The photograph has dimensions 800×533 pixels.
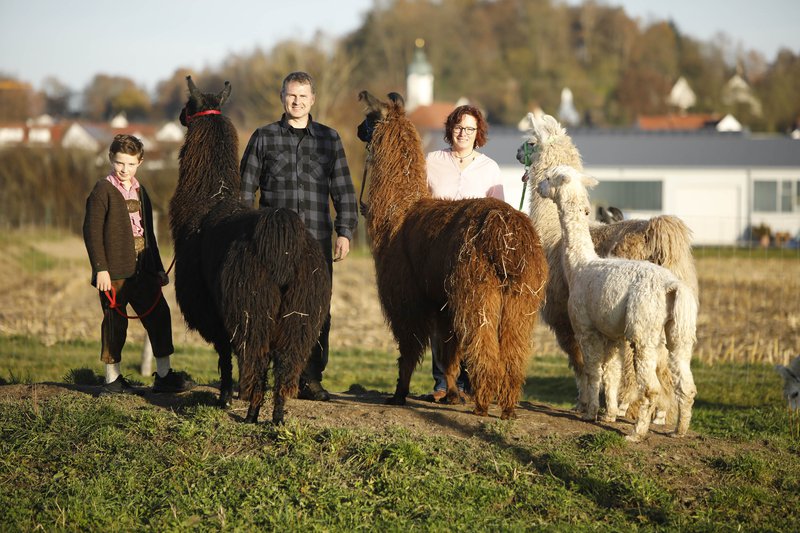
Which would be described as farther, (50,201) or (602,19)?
(602,19)

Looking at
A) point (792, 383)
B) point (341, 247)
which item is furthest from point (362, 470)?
point (792, 383)

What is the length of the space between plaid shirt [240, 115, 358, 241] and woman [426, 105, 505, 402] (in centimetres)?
91

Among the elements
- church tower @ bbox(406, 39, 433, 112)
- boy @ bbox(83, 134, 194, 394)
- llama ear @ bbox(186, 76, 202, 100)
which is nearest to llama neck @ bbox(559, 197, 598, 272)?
llama ear @ bbox(186, 76, 202, 100)

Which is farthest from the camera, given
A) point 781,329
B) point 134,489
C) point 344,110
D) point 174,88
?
point 174,88

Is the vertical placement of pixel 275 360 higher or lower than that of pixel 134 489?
higher

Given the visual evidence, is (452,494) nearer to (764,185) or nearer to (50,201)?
(50,201)

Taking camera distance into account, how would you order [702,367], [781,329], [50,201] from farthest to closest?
[50,201], [781,329], [702,367]

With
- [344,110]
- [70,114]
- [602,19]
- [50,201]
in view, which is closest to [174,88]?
[70,114]

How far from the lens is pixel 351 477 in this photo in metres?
6.07

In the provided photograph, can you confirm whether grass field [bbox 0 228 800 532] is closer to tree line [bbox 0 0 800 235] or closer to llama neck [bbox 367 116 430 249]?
llama neck [bbox 367 116 430 249]

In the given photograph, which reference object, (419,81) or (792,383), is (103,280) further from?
(419,81)

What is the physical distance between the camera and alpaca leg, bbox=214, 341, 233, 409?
7.18 m

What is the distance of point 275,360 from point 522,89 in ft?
355

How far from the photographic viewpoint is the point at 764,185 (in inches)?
1619
